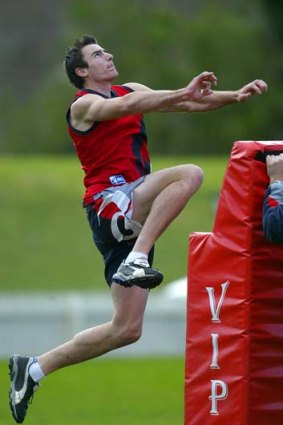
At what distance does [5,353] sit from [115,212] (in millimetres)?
9384

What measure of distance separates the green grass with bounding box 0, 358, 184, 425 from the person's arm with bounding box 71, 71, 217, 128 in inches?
102

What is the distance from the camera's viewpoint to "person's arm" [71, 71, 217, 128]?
7.71 metres

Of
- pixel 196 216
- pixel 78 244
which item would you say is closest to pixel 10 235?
pixel 78 244

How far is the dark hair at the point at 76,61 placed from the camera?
855 centimetres

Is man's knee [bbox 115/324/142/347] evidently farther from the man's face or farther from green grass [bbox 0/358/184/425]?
green grass [bbox 0/358/184/425]

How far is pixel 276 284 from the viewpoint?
7516mm

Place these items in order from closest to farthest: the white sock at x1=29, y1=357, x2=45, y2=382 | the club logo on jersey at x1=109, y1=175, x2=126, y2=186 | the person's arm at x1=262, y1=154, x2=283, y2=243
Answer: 1. the person's arm at x1=262, y1=154, x2=283, y2=243
2. the club logo on jersey at x1=109, y1=175, x2=126, y2=186
3. the white sock at x1=29, y1=357, x2=45, y2=382

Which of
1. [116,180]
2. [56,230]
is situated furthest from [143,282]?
[56,230]

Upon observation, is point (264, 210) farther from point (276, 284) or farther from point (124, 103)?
point (124, 103)

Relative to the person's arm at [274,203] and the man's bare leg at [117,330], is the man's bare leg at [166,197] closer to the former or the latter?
the man's bare leg at [117,330]

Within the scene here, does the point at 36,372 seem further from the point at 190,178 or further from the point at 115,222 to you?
the point at 190,178

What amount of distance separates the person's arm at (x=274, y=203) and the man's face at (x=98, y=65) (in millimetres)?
1451

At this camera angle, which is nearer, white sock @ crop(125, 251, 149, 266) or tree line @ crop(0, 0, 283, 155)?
white sock @ crop(125, 251, 149, 266)

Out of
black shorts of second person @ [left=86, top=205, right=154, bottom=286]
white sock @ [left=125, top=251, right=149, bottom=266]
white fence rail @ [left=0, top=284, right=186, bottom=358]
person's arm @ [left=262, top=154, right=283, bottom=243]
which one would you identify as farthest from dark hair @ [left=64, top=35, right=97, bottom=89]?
white fence rail @ [left=0, top=284, right=186, bottom=358]
